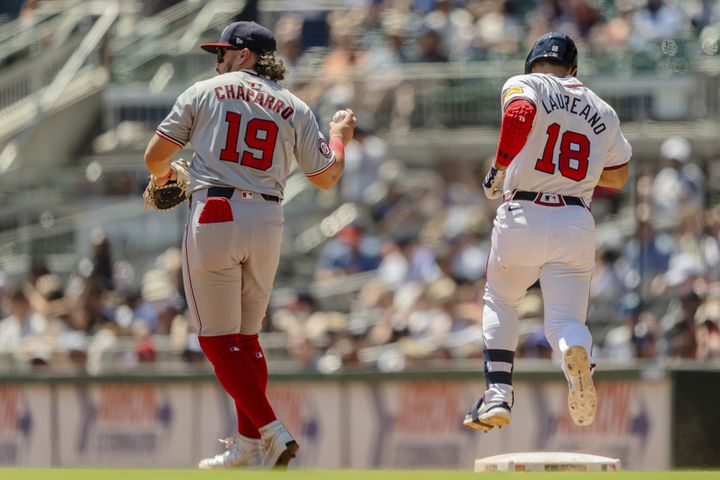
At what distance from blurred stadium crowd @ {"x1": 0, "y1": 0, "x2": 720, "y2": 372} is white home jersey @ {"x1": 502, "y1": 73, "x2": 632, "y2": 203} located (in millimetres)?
5212

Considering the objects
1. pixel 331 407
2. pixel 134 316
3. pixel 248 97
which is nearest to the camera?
pixel 248 97

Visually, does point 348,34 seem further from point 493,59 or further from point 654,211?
point 654,211

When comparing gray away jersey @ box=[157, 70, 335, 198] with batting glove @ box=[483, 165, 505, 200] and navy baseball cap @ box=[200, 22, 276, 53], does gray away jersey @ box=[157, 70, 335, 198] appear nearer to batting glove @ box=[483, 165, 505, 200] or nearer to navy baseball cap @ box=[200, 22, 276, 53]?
navy baseball cap @ box=[200, 22, 276, 53]

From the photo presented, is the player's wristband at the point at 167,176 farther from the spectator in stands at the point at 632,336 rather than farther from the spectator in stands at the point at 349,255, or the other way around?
the spectator in stands at the point at 349,255

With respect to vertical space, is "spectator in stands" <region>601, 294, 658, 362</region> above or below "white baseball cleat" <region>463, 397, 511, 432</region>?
above

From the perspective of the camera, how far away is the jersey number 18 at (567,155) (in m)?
7.79

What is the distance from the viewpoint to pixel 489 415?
7.71m

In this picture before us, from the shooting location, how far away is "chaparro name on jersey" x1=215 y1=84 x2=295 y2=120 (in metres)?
7.56

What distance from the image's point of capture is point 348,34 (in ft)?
57.1

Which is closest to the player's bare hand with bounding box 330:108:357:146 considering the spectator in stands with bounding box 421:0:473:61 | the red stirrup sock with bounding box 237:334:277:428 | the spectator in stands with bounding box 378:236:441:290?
the red stirrup sock with bounding box 237:334:277:428

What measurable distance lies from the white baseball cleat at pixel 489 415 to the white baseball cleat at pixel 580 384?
34 cm

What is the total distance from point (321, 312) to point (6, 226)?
4.07m

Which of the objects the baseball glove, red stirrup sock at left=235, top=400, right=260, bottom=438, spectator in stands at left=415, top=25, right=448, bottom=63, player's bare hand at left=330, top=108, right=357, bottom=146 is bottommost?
red stirrup sock at left=235, top=400, right=260, bottom=438

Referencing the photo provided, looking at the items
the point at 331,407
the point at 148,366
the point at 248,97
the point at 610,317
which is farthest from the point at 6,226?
the point at 248,97
